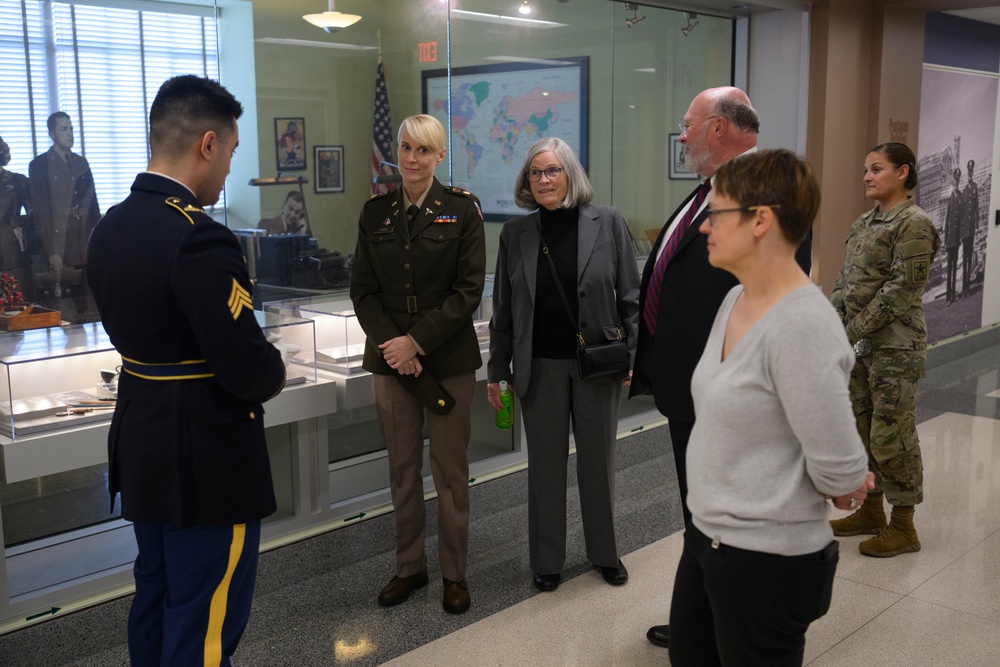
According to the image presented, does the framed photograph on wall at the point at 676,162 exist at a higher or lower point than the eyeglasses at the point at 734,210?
higher

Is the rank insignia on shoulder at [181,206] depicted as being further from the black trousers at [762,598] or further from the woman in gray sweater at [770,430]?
the black trousers at [762,598]

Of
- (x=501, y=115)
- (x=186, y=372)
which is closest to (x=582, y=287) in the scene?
(x=186, y=372)

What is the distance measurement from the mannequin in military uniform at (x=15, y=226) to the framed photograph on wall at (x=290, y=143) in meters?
1.06

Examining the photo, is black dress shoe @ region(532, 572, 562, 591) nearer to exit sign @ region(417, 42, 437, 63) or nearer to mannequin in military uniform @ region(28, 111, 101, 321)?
mannequin in military uniform @ region(28, 111, 101, 321)

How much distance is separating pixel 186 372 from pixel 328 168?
2.29 metres

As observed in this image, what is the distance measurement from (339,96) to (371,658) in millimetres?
2479

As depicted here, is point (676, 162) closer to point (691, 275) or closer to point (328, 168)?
point (328, 168)

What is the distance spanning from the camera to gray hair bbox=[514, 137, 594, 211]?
11.2 feet

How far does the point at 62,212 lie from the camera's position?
351 cm

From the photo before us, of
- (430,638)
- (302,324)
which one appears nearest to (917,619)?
(430,638)

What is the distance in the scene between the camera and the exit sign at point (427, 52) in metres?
4.57

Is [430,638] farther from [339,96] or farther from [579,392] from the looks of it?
[339,96]

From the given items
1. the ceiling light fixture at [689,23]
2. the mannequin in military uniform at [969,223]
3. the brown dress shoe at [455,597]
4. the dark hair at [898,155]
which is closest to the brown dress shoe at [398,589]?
the brown dress shoe at [455,597]

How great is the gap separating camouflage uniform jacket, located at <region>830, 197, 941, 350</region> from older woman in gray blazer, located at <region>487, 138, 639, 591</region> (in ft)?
3.57
